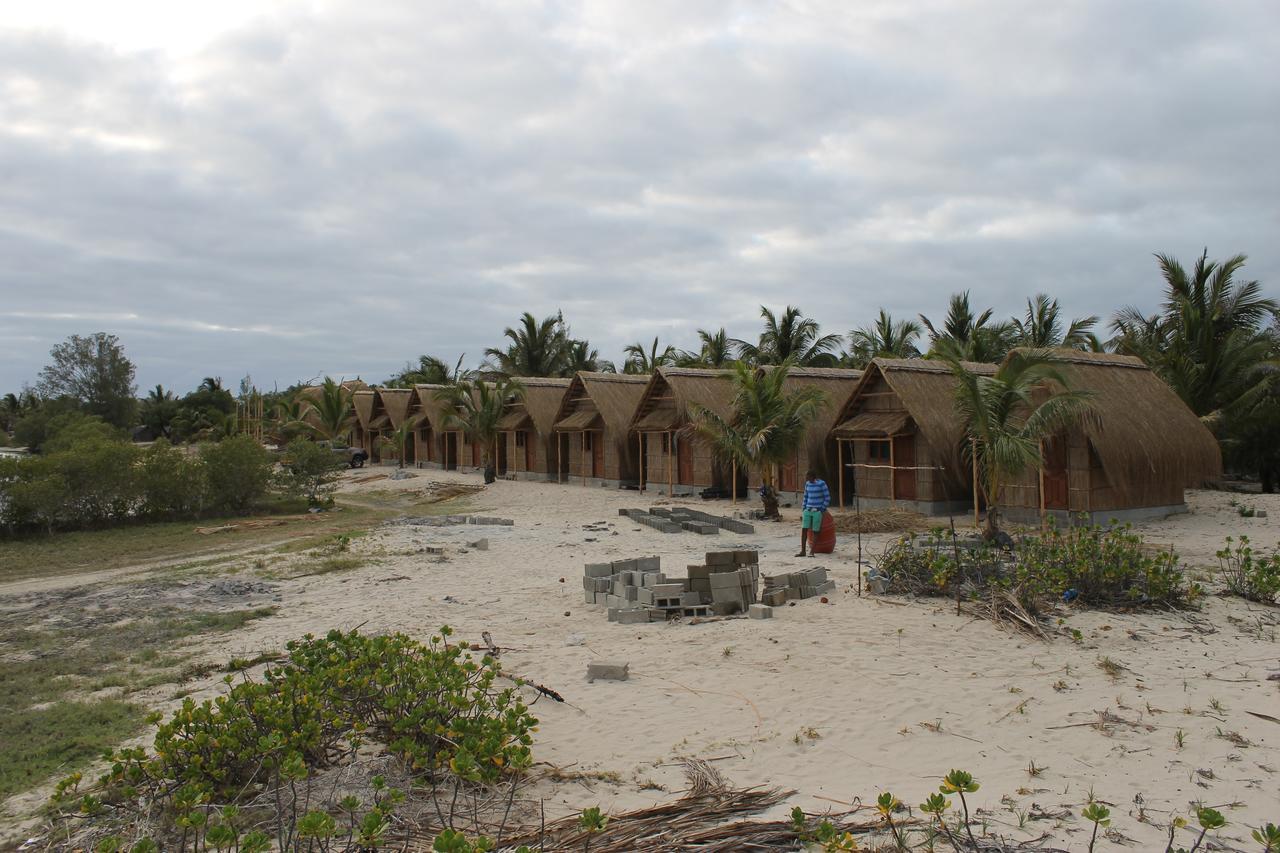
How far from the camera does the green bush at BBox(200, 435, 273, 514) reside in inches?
818

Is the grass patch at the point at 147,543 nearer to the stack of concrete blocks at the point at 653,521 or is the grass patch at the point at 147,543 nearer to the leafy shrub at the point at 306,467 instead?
the leafy shrub at the point at 306,467

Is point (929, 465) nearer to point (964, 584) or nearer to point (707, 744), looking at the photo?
point (964, 584)


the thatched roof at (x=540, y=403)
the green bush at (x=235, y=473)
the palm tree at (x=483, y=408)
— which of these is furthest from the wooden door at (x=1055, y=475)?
the green bush at (x=235, y=473)

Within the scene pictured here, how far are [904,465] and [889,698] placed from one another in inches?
462

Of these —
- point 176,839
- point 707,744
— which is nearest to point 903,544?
point 707,744

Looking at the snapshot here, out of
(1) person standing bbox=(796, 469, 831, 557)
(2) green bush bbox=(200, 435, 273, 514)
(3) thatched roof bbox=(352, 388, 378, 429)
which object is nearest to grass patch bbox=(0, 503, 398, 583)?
(2) green bush bbox=(200, 435, 273, 514)

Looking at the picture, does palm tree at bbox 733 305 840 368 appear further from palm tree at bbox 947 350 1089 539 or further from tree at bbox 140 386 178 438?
tree at bbox 140 386 178 438

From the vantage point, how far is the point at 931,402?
17.1m

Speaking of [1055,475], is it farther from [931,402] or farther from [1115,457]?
[931,402]

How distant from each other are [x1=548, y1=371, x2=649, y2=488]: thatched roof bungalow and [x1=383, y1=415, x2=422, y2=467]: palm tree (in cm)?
891

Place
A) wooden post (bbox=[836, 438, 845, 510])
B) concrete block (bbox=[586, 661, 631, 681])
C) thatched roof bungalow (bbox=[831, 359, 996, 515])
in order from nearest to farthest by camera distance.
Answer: concrete block (bbox=[586, 661, 631, 681])
thatched roof bungalow (bbox=[831, 359, 996, 515])
wooden post (bbox=[836, 438, 845, 510])

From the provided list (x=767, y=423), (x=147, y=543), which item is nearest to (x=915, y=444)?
(x=767, y=423)

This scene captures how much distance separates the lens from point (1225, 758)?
5320mm

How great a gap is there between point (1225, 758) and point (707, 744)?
122 inches
